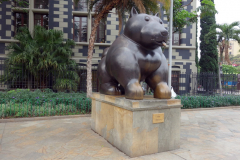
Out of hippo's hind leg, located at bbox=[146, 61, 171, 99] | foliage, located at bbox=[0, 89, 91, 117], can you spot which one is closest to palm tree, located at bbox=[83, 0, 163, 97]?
foliage, located at bbox=[0, 89, 91, 117]

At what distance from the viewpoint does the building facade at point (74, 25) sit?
1255 centimetres

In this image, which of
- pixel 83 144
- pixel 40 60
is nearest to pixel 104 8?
pixel 40 60

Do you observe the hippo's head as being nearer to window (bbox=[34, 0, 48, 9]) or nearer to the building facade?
the building facade

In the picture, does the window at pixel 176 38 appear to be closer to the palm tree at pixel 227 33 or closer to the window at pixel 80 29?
the palm tree at pixel 227 33

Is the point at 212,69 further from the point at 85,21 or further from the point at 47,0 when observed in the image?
the point at 47,0

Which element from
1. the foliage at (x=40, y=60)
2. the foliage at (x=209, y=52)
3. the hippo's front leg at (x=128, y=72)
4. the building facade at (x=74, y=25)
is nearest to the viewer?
the hippo's front leg at (x=128, y=72)

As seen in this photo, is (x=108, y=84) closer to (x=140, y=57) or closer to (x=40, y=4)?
(x=140, y=57)

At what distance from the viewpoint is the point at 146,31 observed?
340 cm

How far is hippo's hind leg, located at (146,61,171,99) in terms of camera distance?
143 inches

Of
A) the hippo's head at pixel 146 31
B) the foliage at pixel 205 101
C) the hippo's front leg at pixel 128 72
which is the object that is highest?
the hippo's head at pixel 146 31

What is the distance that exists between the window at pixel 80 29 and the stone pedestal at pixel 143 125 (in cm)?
1062

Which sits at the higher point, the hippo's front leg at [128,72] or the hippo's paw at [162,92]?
the hippo's front leg at [128,72]

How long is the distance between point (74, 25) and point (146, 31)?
1143 cm

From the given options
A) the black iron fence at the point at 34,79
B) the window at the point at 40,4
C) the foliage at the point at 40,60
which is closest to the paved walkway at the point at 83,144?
the black iron fence at the point at 34,79
